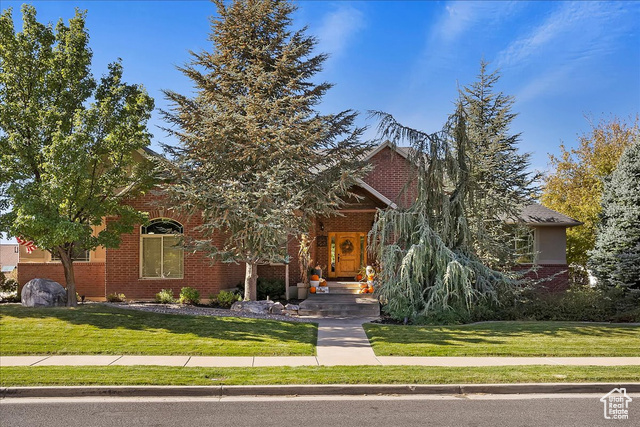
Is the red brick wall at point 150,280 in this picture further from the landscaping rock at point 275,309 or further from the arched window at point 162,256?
the landscaping rock at point 275,309

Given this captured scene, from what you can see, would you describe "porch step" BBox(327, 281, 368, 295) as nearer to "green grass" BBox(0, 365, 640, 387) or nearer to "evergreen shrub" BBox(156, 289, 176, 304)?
"evergreen shrub" BBox(156, 289, 176, 304)

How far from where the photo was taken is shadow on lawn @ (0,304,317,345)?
38.3ft

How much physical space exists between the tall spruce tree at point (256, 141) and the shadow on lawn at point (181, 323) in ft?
8.55

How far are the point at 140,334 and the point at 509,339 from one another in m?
8.69

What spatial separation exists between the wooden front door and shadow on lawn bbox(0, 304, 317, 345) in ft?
28.1

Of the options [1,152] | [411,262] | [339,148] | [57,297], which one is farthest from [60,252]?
[411,262]

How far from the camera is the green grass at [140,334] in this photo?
401 inches

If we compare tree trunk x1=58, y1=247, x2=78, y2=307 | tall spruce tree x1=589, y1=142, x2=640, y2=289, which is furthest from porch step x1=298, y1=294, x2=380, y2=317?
tall spruce tree x1=589, y1=142, x2=640, y2=289

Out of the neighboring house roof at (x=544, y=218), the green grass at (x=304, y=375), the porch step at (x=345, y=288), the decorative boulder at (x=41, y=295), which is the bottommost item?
the green grass at (x=304, y=375)

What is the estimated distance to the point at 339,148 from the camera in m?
16.4

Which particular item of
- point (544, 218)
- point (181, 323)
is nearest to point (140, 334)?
point (181, 323)

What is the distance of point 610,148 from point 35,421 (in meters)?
29.9

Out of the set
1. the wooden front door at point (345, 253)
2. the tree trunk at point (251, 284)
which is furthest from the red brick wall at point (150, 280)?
the wooden front door at point (345, 253)

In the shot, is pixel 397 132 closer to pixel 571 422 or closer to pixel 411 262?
pixel 411 262
